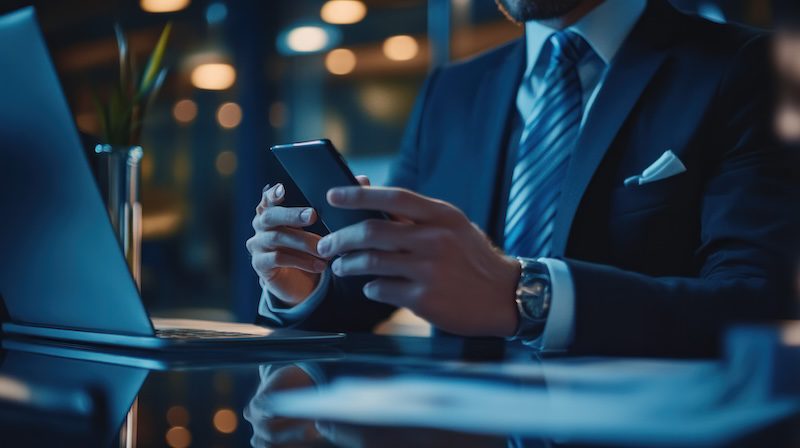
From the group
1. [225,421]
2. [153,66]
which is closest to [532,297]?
[225,421]

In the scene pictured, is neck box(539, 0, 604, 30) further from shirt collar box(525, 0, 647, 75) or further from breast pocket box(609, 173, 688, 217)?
breast pocket box(609, 173, 688, 217)

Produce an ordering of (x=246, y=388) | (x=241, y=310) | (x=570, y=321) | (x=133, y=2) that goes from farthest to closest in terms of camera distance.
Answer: (x=133, y=2) < (x=241, y=310) < (x=570, y=321) < (x=246, y=388)

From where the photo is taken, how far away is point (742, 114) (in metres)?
1.26

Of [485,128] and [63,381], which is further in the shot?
[485,128]

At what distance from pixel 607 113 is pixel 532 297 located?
60 cm

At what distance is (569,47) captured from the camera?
1400 millimetres

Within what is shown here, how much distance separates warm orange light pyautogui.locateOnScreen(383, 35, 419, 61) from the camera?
4.51m

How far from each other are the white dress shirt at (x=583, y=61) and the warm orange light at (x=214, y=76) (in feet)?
12.1

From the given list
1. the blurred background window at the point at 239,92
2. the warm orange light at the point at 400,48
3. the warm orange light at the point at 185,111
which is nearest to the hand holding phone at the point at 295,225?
the blurred background window at the point at 239,92

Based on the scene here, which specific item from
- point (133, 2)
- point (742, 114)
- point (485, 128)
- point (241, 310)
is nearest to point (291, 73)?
point (133, 2)

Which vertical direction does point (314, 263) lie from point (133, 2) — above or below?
below

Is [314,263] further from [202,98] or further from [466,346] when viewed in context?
[202,98]

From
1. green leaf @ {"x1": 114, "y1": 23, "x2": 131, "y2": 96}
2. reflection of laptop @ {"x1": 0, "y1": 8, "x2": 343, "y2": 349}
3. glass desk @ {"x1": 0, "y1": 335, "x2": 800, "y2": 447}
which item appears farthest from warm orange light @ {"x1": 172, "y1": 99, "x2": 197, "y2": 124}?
glass desk @ {"x1": 0, "y1": 335, "x2": 800, "y2": 447}

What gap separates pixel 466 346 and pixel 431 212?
294 millimetres
